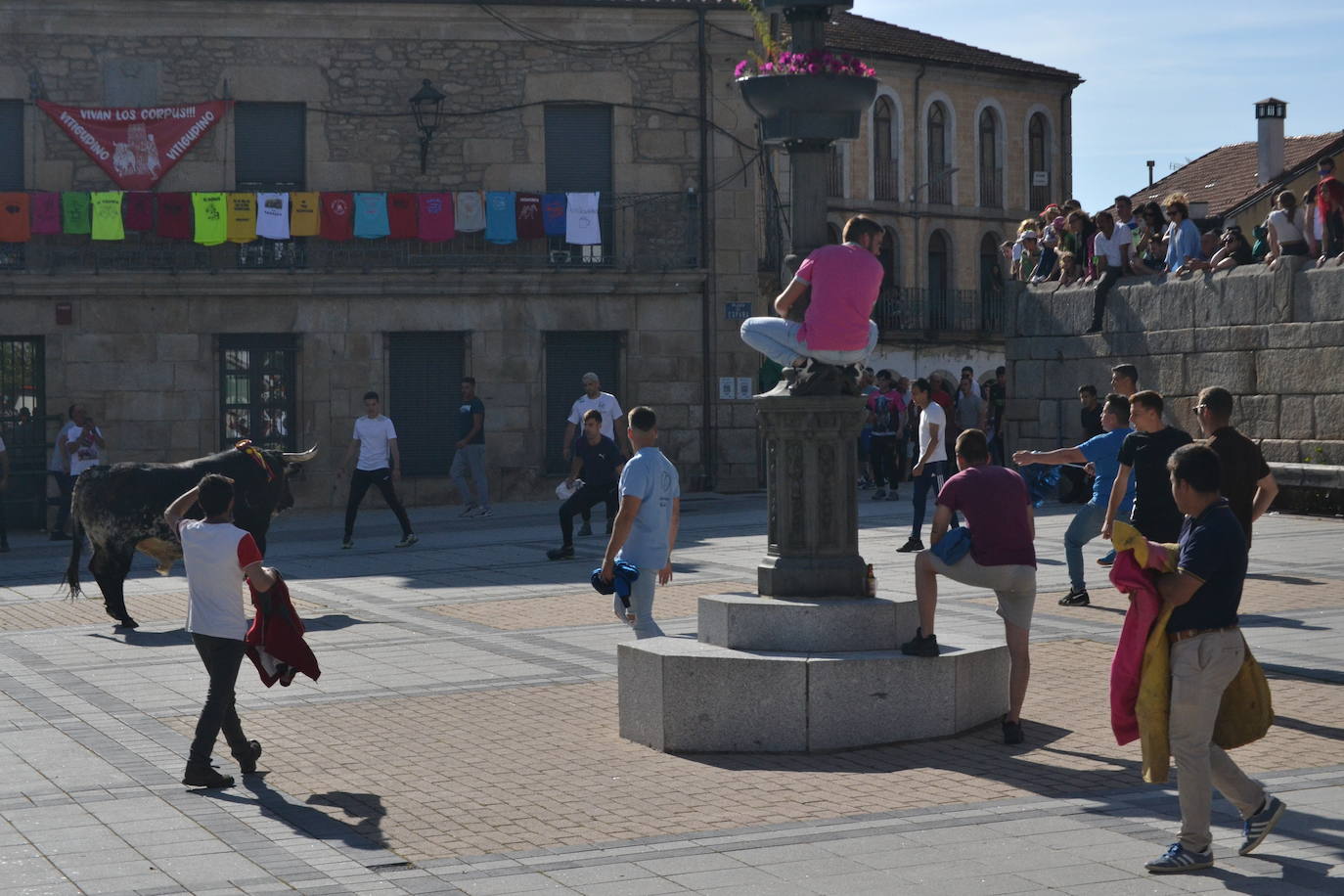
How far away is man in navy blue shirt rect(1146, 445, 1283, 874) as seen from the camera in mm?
6602

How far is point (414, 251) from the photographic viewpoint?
26141mm

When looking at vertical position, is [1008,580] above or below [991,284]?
below

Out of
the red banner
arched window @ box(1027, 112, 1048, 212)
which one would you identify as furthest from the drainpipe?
arched window @ box(1027, 112, 1048, 212)

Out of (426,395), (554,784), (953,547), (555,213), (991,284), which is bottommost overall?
(554,784)

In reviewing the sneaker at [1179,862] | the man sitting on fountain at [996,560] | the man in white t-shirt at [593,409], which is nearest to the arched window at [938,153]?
the man in white t-shirt at [593,409]

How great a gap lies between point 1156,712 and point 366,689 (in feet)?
18.1

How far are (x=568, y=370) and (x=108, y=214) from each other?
679cm

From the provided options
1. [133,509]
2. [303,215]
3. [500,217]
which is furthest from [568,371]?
[133,509]

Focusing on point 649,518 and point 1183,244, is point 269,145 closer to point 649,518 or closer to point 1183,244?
point 1183,244

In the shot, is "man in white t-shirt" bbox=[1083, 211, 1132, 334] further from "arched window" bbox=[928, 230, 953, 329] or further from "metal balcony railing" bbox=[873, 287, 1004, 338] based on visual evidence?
"arched window" bbox=[928, 230, 953, 329]

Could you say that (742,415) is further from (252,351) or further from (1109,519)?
(1109,519)

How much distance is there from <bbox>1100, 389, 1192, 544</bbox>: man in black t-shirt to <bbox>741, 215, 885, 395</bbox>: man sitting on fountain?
7.66ft

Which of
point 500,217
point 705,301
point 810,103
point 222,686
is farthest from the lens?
point 705,301

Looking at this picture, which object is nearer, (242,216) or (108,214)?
(108,214)
